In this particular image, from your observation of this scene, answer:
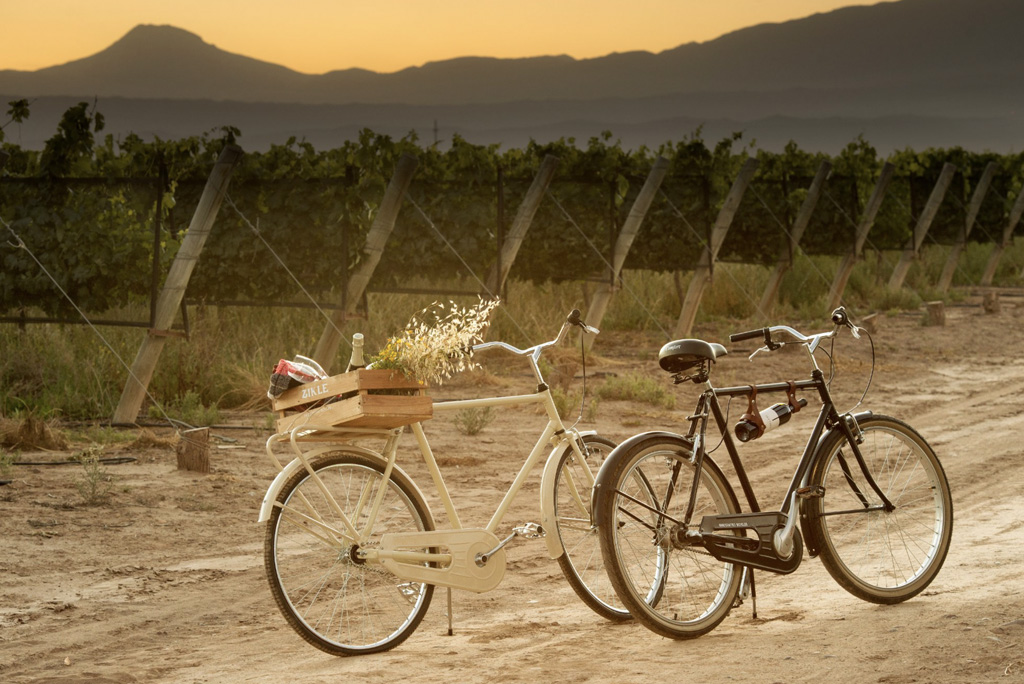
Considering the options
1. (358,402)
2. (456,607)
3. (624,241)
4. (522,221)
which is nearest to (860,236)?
(624,241)

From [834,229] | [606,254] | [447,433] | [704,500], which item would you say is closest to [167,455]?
[447,433]

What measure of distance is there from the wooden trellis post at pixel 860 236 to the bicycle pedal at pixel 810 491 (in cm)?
1495

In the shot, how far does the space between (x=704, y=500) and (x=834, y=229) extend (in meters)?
15.9

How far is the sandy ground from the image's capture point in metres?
4.36

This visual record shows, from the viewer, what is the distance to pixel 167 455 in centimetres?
888

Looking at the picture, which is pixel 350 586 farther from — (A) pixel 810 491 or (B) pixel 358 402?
(A) pixel 810 491

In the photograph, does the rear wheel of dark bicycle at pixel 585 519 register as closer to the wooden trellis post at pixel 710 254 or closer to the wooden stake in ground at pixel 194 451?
the wooden stake in ground at pixel 194 451

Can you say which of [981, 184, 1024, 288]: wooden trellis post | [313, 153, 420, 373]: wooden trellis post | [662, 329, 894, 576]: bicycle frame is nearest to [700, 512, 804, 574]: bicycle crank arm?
[662, 329, 894, 576]: bicycle frame

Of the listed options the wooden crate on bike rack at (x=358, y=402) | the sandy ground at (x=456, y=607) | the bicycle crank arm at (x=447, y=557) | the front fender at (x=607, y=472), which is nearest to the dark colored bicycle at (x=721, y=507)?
the front fender at (x=607, y=472)

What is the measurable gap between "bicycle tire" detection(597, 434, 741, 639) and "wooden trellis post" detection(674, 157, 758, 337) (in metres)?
11.2

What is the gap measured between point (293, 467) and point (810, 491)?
80.1 inches

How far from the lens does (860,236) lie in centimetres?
1977

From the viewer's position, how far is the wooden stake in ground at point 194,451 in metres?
8.24

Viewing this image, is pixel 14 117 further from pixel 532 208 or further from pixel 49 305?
pixel 532 208
